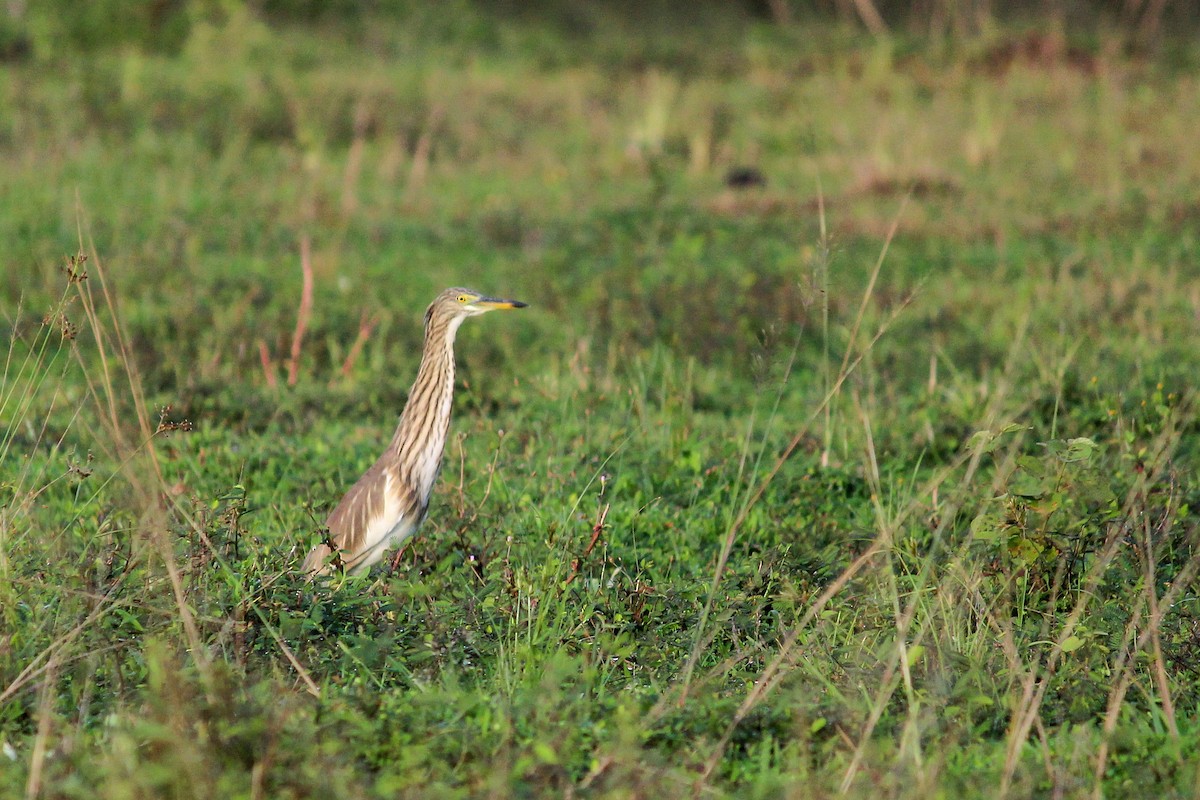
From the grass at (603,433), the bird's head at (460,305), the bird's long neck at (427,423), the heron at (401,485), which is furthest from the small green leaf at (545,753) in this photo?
the bird's head at (460,305)

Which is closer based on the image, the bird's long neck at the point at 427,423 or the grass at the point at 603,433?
the grass at the point at 603,433

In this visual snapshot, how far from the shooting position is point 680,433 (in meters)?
6.09

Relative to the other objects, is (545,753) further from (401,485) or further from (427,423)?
(427,423)

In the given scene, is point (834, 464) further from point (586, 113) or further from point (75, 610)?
point (586, 113)

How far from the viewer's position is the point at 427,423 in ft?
16.5

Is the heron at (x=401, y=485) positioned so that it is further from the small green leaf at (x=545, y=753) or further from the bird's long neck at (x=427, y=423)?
the small green leaf at (x=545, y=753)

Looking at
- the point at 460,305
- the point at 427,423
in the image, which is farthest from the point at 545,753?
the point at 460,305

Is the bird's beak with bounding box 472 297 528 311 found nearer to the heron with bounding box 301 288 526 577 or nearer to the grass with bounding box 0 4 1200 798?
the heron with bounding box 301 288 526 577

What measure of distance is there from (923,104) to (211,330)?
8420 mm

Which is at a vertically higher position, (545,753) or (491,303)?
(491,303)

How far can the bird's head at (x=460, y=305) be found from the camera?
543 cm

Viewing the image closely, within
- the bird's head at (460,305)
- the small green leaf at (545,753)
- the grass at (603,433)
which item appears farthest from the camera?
the bird's head at (460,305)

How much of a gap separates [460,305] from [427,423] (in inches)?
23.8

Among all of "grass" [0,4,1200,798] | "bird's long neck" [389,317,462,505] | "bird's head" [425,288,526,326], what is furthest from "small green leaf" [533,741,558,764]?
"bird's head" [425,288,526,326]
